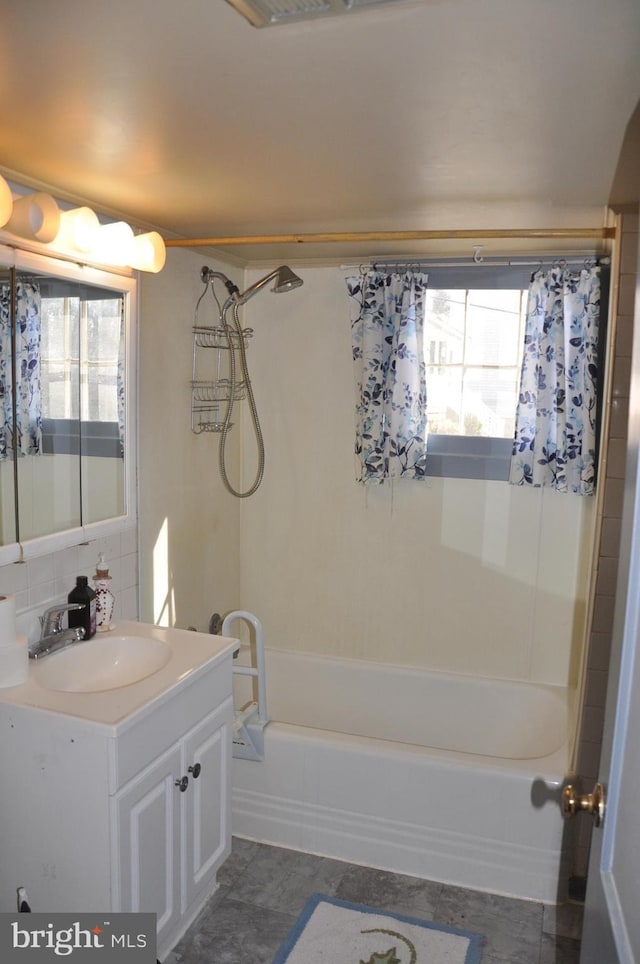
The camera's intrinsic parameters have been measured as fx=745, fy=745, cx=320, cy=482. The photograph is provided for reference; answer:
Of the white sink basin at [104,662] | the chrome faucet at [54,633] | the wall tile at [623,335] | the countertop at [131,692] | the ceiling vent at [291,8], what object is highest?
the ceiling vent at [291,8]

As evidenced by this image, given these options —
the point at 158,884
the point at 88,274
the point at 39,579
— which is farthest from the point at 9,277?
the point at 158,884

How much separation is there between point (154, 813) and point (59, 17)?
177 cm

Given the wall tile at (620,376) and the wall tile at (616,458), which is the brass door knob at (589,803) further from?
the wall tile at (620,376)

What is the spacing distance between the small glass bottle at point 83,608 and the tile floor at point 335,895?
3.23 feet

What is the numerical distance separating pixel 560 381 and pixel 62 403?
197 cm

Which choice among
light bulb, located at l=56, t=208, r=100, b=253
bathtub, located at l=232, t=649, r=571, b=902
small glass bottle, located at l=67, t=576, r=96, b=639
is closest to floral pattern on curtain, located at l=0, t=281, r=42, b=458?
light bulb, located at l=56, t=208, r=100, b=253

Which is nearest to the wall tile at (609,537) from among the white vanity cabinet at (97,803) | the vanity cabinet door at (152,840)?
the white vanity cabinet at (97,803)

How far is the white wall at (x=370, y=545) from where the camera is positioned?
10.9 feet

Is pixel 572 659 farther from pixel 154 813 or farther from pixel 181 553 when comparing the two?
pixel 154 813

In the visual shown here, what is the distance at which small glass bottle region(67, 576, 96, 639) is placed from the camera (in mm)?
2301

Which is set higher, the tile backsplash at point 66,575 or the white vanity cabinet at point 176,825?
the tile backsplash at point 66,575

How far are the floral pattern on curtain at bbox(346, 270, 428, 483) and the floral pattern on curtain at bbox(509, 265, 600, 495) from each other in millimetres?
448

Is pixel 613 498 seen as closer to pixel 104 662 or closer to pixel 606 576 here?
pixel 606 576

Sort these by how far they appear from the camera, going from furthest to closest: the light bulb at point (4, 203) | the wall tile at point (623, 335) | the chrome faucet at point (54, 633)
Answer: the wall tile at point (623, 335)
the chrome faucet at point (54, 633)
the light bulb at point (4, 203)
